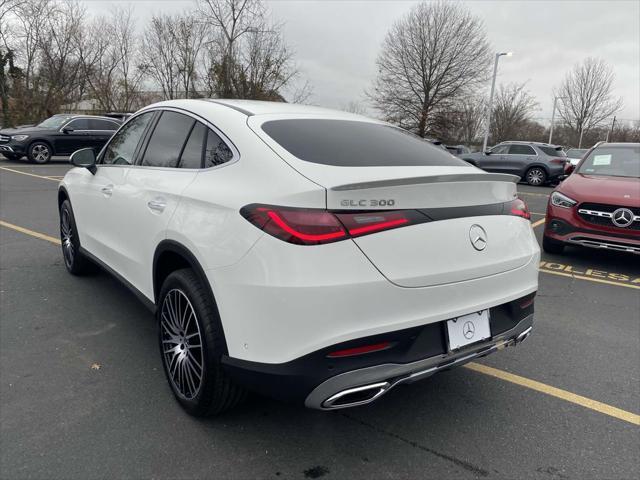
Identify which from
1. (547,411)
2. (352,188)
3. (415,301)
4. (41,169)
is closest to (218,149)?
(352,188)

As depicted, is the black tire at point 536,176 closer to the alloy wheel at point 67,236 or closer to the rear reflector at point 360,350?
the alloy wheel at point 67,236

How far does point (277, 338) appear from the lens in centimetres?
192

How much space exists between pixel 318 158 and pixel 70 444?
184cm

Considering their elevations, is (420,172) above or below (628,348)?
above

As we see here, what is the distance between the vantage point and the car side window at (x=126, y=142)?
11.2ft

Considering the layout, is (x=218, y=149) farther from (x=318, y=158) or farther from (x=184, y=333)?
(x=184, y=333)

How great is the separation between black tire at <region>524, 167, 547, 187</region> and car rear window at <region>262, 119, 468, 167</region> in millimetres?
17014

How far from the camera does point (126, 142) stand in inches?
142

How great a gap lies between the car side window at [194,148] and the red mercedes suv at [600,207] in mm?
4962

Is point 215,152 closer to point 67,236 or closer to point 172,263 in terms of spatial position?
point 172,263

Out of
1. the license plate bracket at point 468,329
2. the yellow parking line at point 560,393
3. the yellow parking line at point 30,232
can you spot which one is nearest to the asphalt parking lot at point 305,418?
the yellow parking line at point 560,393

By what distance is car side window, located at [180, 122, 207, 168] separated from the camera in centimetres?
261

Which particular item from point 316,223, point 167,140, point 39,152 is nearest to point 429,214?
point 316,223

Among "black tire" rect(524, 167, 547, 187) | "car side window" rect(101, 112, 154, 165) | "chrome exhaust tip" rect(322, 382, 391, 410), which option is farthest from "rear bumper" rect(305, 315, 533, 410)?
"black tire" rect(524, 167, 547, 187)
